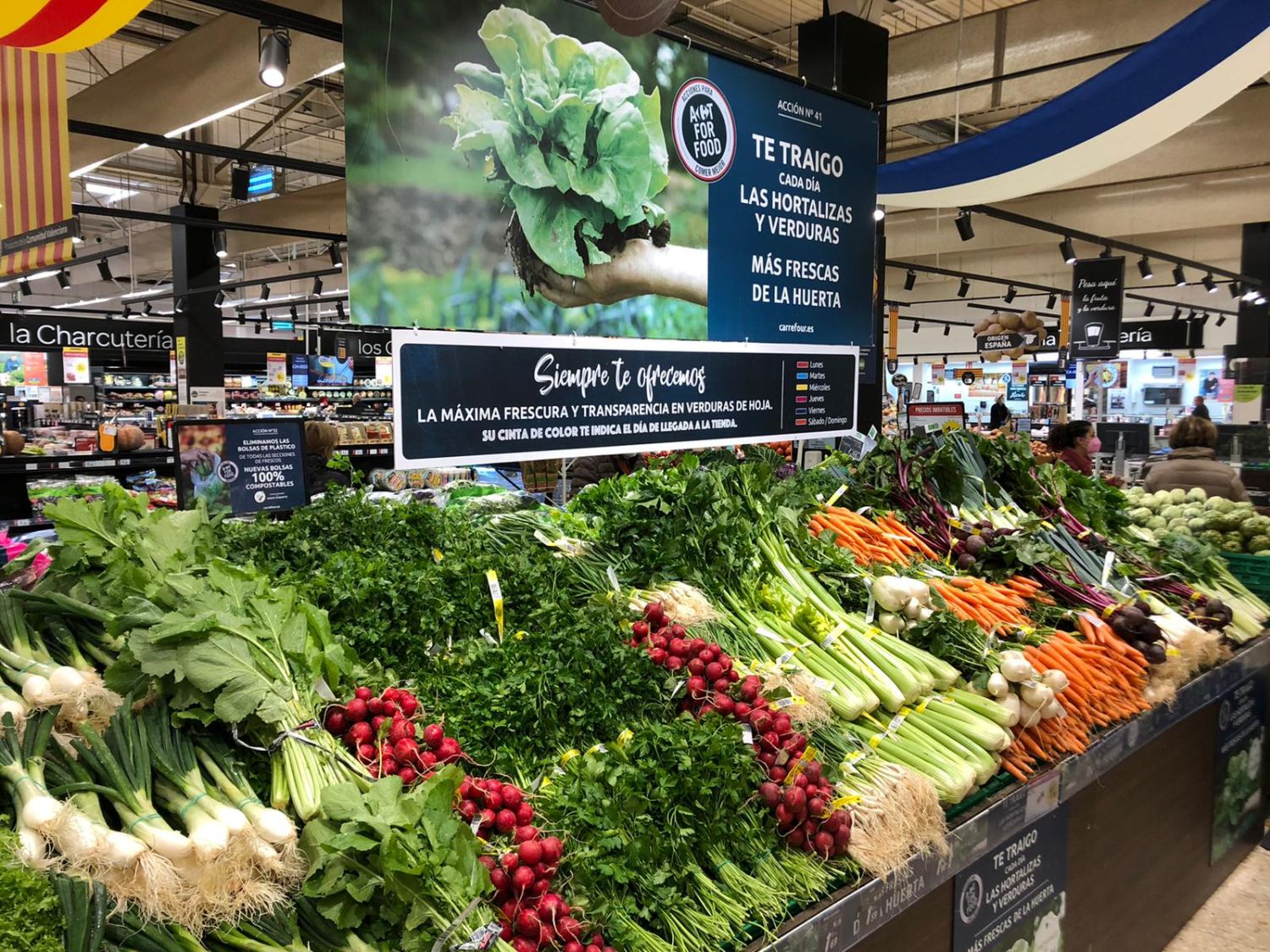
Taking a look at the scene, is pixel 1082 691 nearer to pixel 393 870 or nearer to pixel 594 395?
pixel 594 395

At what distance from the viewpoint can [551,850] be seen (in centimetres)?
160

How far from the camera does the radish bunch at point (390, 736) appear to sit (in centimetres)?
177

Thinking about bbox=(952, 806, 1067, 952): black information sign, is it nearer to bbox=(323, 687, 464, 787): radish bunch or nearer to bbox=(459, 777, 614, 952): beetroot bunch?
bbox=(459, 777, 614, 952): beetroot bunch

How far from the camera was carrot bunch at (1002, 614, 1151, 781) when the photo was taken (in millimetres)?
2650

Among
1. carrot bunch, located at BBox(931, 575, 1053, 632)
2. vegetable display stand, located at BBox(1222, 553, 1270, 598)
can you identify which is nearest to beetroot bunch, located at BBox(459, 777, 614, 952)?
carrot bunch, located at BBox(931, 575, 1053, 632)

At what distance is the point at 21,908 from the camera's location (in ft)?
3.93

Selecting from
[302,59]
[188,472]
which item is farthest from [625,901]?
[302,59]

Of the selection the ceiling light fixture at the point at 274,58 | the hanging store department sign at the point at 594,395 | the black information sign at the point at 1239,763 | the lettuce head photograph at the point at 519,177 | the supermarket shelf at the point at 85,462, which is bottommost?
the black information sign at the point at 1239,763

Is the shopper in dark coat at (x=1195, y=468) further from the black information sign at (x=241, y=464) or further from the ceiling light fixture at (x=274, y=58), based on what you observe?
the ceiling light fixture at (x=274, y=58)

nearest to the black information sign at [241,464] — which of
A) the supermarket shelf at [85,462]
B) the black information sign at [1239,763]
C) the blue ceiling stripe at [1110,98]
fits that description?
the supermarket shelf at [85,462]

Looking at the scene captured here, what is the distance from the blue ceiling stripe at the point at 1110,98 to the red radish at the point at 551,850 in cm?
363

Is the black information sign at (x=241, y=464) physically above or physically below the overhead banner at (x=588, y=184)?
below

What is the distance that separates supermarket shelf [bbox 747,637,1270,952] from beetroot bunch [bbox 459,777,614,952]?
401 millimetres

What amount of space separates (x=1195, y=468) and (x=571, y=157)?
5.65m
